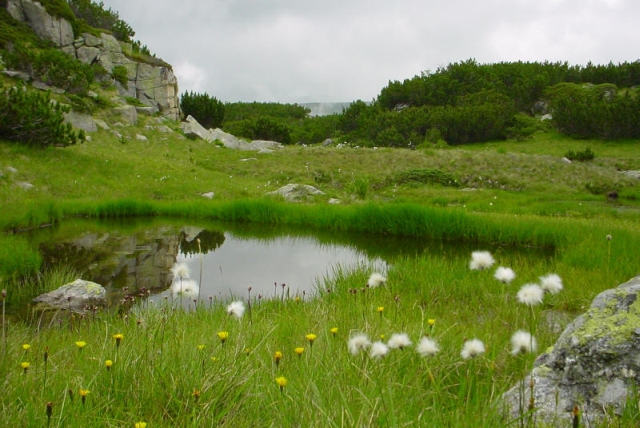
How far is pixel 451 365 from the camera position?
3.13 m

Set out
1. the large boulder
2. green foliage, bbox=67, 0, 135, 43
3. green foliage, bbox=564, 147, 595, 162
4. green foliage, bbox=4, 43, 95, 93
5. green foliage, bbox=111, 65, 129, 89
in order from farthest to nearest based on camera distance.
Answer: green foliage, bbox=67, 0, 135, 43
green foliage, bbox=111, 65, 129, 89
green foliage, bbox=564, 147, 595, 162
green foliage, bbox=4, 43, 95, 93
the large boulder

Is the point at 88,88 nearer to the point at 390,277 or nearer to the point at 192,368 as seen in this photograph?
the point at 390,277

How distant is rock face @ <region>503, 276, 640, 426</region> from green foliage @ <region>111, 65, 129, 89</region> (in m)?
37.0

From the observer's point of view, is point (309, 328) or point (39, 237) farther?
point (39, 237)

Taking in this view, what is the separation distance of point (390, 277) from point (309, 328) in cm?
356

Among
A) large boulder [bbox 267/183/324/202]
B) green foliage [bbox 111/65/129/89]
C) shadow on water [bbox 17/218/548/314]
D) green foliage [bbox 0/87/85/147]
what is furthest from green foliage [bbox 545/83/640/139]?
green foliage [bbox 0/87/85/147]

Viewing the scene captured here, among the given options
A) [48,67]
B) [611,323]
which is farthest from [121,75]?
[611,323]

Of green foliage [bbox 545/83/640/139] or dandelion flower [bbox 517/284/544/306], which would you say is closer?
dandelion flower [bbox 517/284/544/306]

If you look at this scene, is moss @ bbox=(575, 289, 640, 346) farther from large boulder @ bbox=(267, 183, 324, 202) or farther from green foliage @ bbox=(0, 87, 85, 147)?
green foliage @ bbox=(0, 87, 85, 147)

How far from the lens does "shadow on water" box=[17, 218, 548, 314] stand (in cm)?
844

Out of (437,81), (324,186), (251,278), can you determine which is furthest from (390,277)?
(437,81)

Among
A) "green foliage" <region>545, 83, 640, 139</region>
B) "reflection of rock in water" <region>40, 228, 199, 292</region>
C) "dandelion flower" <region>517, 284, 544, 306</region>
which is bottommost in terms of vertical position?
"reflection of rock in water" <region>40, 228, 199, 292</region>

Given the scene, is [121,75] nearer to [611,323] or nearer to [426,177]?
[426,177]

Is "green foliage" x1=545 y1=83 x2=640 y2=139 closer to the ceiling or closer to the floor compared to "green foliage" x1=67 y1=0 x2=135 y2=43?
closer to the floor
